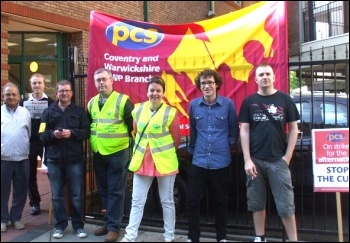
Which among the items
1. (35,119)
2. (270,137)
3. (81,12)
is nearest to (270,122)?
(270,137)

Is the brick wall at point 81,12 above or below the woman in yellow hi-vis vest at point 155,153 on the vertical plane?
above

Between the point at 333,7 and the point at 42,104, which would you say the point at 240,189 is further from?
the point at 333,7

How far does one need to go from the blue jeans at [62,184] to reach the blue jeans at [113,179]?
247 millimetres

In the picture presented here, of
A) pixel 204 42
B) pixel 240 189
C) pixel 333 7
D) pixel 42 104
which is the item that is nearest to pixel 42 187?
pixel 42 104

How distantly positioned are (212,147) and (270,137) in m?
0.59

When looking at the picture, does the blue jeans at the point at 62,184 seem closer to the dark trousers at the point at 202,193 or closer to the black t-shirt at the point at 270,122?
the dark trousers at the point at 202,193

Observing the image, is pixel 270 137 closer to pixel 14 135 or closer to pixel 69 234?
pixel 69 234

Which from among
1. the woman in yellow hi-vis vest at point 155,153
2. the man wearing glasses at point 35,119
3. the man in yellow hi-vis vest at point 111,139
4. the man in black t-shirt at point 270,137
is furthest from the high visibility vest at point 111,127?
the man in black t-shirt at point 270,137

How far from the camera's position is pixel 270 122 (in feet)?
13.8

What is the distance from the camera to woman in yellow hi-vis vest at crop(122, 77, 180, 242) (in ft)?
14.9

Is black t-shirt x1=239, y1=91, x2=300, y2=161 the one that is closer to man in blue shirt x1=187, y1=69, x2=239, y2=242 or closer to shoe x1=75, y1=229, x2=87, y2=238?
man in blue shirt x1=187, y1=69, x2=239, y2=242

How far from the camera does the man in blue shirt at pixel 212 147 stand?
439cm

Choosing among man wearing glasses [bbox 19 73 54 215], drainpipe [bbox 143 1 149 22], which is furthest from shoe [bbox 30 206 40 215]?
drainpipe [bbox 143 1 149 22]

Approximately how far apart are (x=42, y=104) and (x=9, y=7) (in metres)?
4.04
